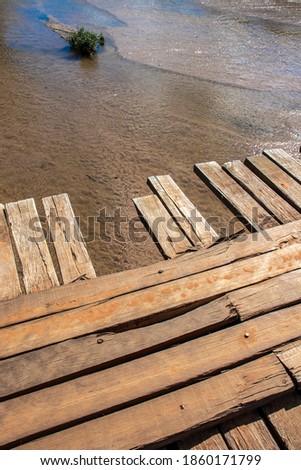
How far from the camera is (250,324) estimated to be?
93.6 inches

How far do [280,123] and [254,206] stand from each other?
4064 millimetres

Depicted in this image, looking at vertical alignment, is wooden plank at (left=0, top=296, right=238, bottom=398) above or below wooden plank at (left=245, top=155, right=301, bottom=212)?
below

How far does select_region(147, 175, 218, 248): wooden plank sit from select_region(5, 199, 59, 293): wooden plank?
1080 millimetres

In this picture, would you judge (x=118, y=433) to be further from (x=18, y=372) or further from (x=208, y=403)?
(x=18, y=372)

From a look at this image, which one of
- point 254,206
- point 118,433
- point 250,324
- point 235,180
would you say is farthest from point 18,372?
point 235,180

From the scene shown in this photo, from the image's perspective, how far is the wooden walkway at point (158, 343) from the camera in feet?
6.40

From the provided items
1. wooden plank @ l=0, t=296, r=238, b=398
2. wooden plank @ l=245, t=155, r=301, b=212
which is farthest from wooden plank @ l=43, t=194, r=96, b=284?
wooden plank @ l=245, t=155, r=301, b=212

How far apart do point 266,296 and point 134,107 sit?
219 inches

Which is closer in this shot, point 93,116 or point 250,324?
point 250,324

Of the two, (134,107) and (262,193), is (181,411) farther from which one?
(134,107)

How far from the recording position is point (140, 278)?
104 inches

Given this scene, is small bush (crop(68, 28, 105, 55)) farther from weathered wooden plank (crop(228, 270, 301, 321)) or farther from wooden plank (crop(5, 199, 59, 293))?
weathered wooden plank (crop(228, 270, 301, 321))

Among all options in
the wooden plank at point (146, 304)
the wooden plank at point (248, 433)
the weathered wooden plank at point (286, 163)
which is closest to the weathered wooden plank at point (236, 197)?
the wooden plank at point (146, 304)

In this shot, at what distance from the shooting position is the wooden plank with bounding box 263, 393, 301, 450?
6.47ft
